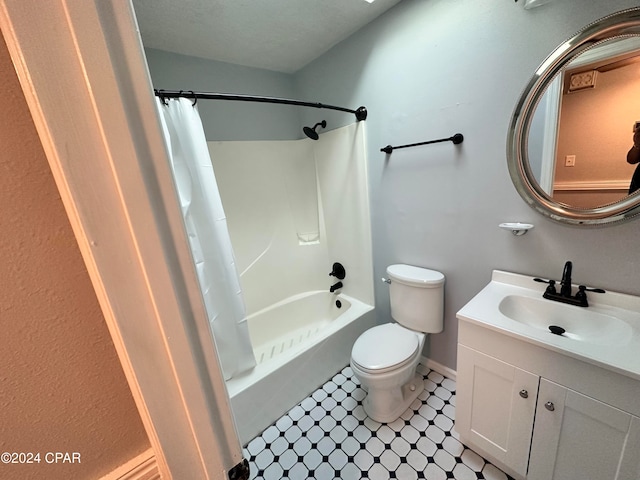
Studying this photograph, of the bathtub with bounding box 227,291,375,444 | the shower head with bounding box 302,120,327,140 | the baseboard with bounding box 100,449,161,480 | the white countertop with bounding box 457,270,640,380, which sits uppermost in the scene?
the shower head with bounding box 302,120,327,140

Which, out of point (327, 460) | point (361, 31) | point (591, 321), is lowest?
point (327, 460)

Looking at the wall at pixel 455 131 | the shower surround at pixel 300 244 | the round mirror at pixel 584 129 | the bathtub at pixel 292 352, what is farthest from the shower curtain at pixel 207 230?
the round mirror at pixel 584 129

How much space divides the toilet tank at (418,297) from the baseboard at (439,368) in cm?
34

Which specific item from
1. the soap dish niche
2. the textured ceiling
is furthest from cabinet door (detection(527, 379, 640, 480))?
the textured ceiling

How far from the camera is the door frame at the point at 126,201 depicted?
0.88 feet

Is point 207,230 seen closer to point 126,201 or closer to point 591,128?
point 126,201

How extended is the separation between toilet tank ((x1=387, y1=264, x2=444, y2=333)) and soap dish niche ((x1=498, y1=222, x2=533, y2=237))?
0.45 metres

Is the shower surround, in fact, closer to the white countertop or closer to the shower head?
the shower head

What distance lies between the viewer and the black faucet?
3.59ft

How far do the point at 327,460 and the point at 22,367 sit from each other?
147cm

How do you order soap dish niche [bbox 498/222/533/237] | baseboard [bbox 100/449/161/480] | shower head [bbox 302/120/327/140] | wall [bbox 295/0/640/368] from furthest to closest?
shower head [bbox 302/120/327/140] < soap dish niche [bbox 498/222/533/237] < wall [bbox 295/0/640/368] < baseboard [bbox 100/449/161/480]

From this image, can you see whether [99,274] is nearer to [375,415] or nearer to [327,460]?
[327,460]

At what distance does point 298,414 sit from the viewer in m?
1.62


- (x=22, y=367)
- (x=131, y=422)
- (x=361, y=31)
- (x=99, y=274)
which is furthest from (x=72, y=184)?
(x=361, y=31)
